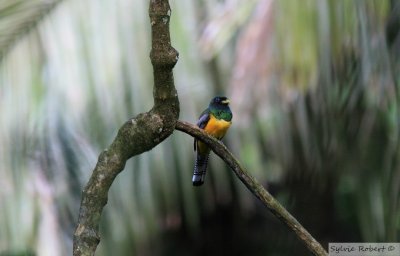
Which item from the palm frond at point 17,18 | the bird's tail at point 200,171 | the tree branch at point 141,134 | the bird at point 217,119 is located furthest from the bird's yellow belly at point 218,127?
the tree branch at point 141,134

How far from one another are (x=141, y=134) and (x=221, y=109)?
890 millimetres

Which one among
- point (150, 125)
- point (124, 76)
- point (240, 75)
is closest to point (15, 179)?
point (124, 76)

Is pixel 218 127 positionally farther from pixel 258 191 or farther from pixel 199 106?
pixel 258 191

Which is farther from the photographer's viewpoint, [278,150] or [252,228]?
[252,228]

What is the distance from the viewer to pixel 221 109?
6.68ft

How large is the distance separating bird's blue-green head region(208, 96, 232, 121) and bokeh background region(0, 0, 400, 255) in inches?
19.3

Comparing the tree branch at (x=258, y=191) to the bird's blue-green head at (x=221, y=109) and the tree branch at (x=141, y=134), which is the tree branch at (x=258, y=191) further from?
the bird's blue-green head at (x=221, y=109)

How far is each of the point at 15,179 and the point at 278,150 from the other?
964mm

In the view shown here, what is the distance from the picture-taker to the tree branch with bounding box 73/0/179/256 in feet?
3.47

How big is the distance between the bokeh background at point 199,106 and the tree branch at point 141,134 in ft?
4.21

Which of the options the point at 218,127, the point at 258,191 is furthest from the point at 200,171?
the point at 258,191

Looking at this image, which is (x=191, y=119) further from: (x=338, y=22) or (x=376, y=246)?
(x=376, y=246)

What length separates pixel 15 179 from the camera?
244 centimetres

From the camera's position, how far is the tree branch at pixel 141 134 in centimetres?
106
